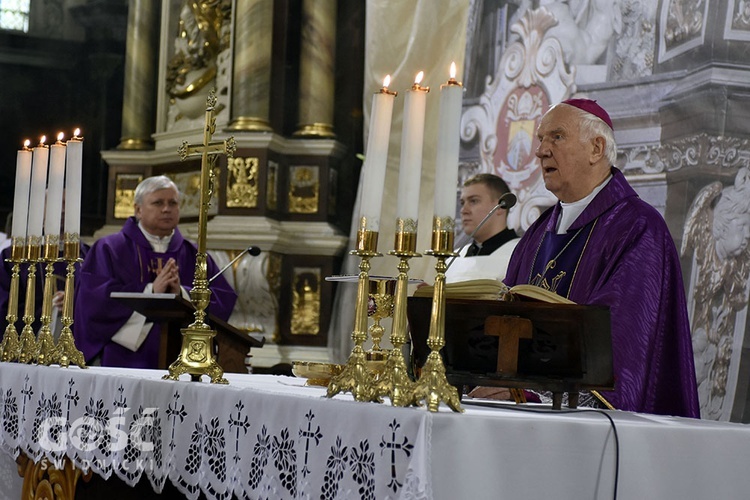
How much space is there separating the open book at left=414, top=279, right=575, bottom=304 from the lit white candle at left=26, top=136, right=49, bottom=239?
1836 millimetres

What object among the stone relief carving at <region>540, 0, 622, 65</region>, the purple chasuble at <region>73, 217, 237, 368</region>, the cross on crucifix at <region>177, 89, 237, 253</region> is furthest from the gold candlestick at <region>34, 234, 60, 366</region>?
the stone relief carving at <region>540, 0, 622, 65</region>

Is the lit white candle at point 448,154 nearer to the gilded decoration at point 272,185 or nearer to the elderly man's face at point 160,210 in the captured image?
the elderly man's face at point 160,210

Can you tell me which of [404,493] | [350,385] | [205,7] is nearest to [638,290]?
[350,385]

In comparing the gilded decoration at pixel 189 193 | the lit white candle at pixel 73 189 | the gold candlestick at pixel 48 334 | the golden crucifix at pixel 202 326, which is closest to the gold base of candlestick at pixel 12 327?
the gold candlestick at pixel 48 334

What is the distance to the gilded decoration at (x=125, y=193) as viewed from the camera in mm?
8336

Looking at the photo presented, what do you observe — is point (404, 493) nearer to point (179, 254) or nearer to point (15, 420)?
point (15, 420)

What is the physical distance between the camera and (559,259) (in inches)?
142

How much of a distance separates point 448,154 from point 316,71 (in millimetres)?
5421

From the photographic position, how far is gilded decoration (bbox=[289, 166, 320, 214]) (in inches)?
300

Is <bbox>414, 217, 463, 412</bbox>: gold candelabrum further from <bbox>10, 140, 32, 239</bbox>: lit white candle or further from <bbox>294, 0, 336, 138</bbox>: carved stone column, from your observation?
<bbox>294, 0, 336, 138</bbox>: carved stone column

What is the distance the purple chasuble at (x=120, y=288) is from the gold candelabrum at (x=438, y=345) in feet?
12.5

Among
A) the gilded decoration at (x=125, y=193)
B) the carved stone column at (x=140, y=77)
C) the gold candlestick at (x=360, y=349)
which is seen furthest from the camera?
the carved stone column at (x=140, y=77)

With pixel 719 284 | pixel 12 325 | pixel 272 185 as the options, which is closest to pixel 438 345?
pixel 12 325

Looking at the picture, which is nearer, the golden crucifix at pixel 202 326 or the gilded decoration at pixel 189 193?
the golden crucifix at pixel 202 326
